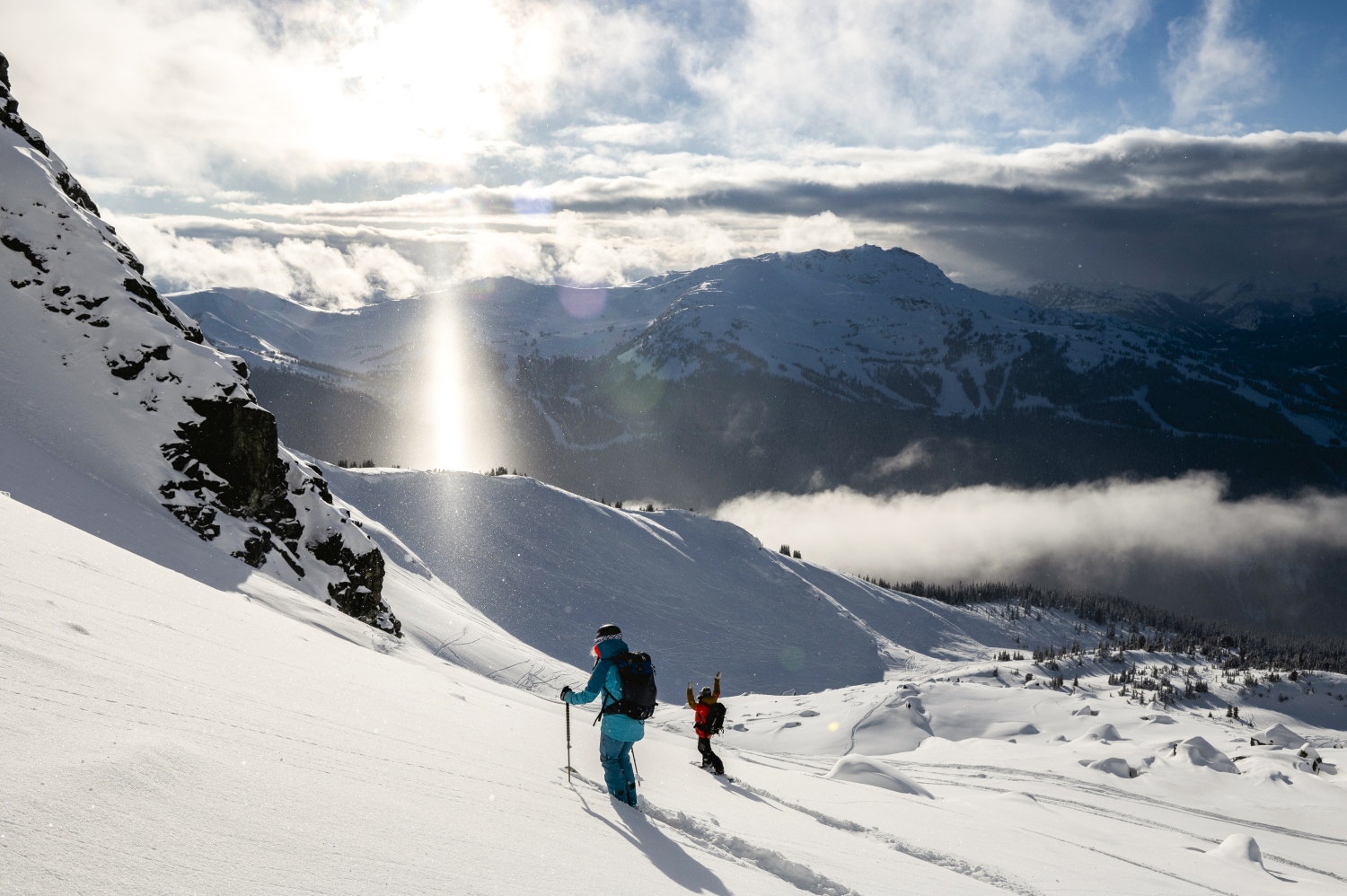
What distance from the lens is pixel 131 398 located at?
21.2m

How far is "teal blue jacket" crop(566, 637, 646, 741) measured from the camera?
899 cm

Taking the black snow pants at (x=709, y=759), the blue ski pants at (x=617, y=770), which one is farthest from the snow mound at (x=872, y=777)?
the blue ski pants at (x=617, y=770)

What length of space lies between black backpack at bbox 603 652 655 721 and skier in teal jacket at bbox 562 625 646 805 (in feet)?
0.17

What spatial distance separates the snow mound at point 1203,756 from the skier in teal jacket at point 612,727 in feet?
106

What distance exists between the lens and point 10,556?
8.10 meters

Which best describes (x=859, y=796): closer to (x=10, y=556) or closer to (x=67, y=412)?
(x=10, y=556)

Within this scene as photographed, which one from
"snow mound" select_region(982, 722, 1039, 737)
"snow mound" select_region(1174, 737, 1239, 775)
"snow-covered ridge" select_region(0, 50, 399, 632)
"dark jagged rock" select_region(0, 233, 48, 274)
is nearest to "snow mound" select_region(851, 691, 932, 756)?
"snow mound" select_region(982, 722, 1039, 737)

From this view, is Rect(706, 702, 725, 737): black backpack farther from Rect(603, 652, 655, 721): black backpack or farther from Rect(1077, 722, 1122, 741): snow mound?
Rect(1077, 722, 1122, 741): snow mound

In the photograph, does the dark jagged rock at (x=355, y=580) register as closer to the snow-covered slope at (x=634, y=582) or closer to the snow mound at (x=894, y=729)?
the snow-covered slope at (x=634, y=582)

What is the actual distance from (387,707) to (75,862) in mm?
6182

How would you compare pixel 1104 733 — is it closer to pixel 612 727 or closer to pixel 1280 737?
pixel 1280 737

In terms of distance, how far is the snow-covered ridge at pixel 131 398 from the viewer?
1914 centimetres

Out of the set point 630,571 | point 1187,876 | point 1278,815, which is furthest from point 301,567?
A: point 630,571

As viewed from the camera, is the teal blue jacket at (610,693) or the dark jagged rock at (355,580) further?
the dark jagged rock at (355,580)
